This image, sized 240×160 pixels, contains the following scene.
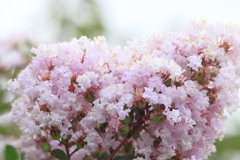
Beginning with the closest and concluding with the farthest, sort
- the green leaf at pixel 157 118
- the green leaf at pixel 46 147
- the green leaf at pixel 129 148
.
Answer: the green leaf at pixel 157 118, the green leaf at pixel 46 147, the green leaf at pixel 129 148

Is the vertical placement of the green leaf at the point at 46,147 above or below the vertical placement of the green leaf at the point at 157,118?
above

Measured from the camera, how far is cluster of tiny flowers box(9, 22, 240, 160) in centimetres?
107

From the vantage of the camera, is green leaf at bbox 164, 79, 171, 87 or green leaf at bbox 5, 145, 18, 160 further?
green leaf at bbox 5, 145, 18, 160

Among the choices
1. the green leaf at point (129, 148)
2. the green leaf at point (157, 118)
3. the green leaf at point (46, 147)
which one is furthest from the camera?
the green leaf at point (129, 148)

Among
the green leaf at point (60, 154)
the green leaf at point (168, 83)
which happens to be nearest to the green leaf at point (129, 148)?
the green leaf at point (60, 154)

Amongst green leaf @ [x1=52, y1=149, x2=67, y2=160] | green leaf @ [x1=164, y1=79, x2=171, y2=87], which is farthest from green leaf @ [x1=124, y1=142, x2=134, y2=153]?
green leaf @ [x1=164, y1=79, x2=171, y2=87]

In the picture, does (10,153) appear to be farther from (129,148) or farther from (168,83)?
(168,83)

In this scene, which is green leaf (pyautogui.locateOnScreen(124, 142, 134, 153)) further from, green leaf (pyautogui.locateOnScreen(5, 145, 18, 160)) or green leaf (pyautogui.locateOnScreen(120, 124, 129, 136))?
green leaf (pyautogui.locateOnScreen(5, 145, 18, 160))

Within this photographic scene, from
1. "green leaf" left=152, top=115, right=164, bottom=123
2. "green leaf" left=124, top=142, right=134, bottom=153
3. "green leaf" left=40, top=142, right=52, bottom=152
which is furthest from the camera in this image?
"green leaf" left=124, top=142, right=134, bottom=153

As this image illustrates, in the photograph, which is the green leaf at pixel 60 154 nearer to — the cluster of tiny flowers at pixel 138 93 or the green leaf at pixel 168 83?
the cluster of tiny flowers at pixel 138 93

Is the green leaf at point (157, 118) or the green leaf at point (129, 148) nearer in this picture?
the green leaf at point (157, 118)

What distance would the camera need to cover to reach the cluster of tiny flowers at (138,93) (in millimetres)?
1070

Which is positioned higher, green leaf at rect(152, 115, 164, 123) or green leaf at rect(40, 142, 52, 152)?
green leaf at rect(40, 142, 52, 152)

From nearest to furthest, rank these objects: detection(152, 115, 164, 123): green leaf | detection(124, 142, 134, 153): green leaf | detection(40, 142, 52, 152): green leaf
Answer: detection(152, 115, 164, 123): green leaf, detection(40, 142, 52, 152): green leaf, detection(124, 142, 134, 153): green leaf
